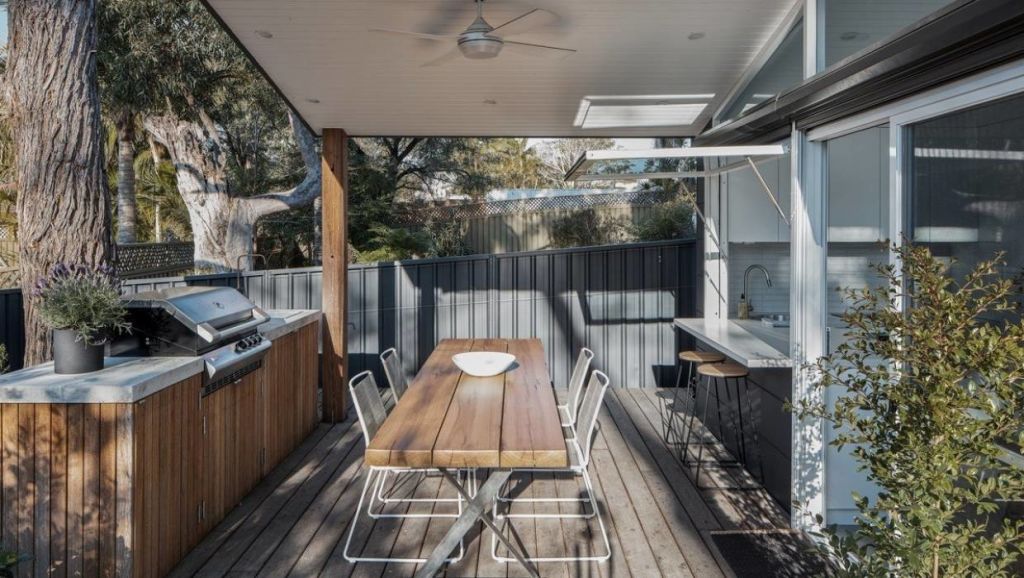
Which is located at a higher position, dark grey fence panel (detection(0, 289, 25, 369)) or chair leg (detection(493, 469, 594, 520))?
dark grey fence panel (detection(0, 289, 25, 369))

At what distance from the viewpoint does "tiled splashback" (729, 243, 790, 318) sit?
4992 millimetres

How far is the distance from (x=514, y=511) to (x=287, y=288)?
137 inches

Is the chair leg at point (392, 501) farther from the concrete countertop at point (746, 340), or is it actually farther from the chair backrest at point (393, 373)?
the concrete countertop at point (746, 340)

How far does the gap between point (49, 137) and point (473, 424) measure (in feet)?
8.75

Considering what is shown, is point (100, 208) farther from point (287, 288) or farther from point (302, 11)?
point (287, 288)

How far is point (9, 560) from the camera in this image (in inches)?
63.6

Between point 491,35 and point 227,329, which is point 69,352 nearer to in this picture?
point 227,329

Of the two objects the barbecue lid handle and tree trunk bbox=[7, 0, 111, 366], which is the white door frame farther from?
tree trunk bbox=[7, 0, 111, 366]

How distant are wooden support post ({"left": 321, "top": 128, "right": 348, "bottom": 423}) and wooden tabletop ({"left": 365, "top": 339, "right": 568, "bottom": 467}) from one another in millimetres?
1717

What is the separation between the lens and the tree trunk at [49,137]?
3.32 metres

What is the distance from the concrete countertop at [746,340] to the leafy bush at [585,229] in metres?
5.36

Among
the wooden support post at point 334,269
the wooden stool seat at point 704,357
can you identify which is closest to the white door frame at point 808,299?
the wooden stool seat at point 704,357

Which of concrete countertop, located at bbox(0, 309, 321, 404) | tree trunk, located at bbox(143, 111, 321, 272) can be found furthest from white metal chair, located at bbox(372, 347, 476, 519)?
tree trunk, located at bbox(143, 111, 321, 272)

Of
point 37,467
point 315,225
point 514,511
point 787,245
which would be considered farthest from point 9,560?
point 315,225
